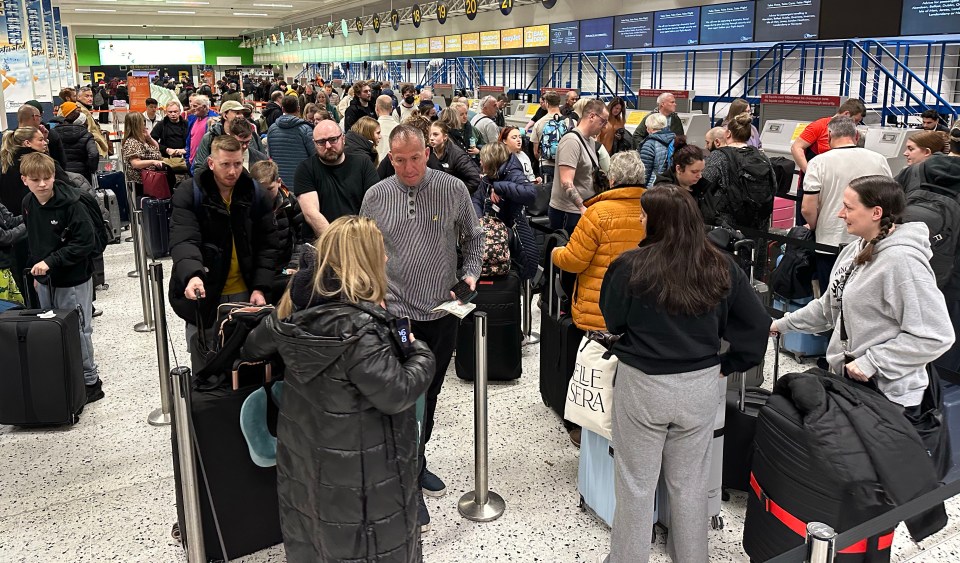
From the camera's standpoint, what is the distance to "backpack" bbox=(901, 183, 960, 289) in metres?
3.95

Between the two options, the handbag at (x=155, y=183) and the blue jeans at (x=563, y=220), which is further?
the handbag at (x=155, y=183)

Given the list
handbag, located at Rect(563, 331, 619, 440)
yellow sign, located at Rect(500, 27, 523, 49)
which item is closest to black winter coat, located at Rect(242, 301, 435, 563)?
handbag, located at Rect(563, 331, 619, 440)

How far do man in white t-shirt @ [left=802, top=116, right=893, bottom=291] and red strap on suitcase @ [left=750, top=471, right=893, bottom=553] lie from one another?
240cm

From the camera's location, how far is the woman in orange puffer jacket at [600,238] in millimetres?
3318

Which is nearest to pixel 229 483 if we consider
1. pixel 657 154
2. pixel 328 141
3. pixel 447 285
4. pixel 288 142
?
pixel 447 285

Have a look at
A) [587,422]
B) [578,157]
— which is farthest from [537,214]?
[587,422]

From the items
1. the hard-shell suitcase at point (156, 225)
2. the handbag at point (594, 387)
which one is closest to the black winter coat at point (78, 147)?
the hard-shell suitcase at point (156, 225)

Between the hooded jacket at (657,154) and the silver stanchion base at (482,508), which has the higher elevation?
the hooded jacket at (657,154)

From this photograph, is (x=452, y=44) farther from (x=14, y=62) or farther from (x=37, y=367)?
(x=37, y=367)

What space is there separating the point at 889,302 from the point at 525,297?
305 cm

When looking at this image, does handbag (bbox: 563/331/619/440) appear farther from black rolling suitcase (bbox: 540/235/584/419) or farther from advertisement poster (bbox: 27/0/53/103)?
advertisement poster (bbox: 27/0/53/103)

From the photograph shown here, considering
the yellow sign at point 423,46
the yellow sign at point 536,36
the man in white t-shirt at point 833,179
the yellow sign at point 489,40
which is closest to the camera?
the man in white t-shirt at point 833,179

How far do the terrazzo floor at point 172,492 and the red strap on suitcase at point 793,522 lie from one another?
0.38 feet

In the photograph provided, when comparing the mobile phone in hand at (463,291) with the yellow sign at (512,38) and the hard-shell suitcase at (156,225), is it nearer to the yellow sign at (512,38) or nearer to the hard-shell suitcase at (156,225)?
the hard-shell suitcase at (156,225)
